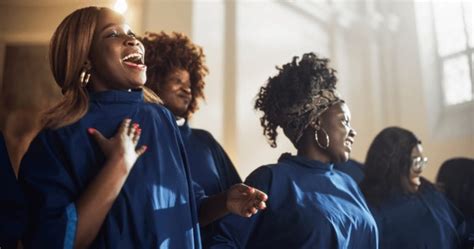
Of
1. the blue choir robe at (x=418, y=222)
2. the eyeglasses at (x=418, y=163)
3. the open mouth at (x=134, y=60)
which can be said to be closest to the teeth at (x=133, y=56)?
the open mouth at (x=134, y=60)

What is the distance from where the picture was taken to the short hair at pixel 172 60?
5.27 feet

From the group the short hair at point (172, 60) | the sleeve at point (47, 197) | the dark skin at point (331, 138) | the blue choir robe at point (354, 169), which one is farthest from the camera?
the blue choir robe at point (354, 169)

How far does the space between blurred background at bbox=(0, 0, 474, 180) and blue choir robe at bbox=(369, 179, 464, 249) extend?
214 millimetres

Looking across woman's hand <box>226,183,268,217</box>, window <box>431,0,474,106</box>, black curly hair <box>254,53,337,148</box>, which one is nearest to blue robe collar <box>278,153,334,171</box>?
black curly hair <box>254,53,337,148</box>

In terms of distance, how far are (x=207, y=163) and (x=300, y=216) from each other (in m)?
0.33

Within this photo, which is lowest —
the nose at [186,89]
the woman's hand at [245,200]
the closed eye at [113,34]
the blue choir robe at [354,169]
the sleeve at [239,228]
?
the sleeve at [239,228]

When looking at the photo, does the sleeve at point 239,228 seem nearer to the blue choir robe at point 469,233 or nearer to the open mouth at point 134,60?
the open mouth at point 134,60

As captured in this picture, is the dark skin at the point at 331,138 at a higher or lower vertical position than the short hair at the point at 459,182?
higher

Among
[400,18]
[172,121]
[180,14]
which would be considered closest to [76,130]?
[172,121]

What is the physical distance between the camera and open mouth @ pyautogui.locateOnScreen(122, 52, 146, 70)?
116 cm

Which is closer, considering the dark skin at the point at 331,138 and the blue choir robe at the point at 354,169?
the dark skin at the point at 331,138

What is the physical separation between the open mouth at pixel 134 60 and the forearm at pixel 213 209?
334 millimetres

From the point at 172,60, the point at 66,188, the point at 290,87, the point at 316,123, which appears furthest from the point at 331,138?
the point at 66,188

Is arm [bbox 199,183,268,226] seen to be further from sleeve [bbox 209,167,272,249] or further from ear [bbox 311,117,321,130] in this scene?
ear [bbox 311,117,321,130]
